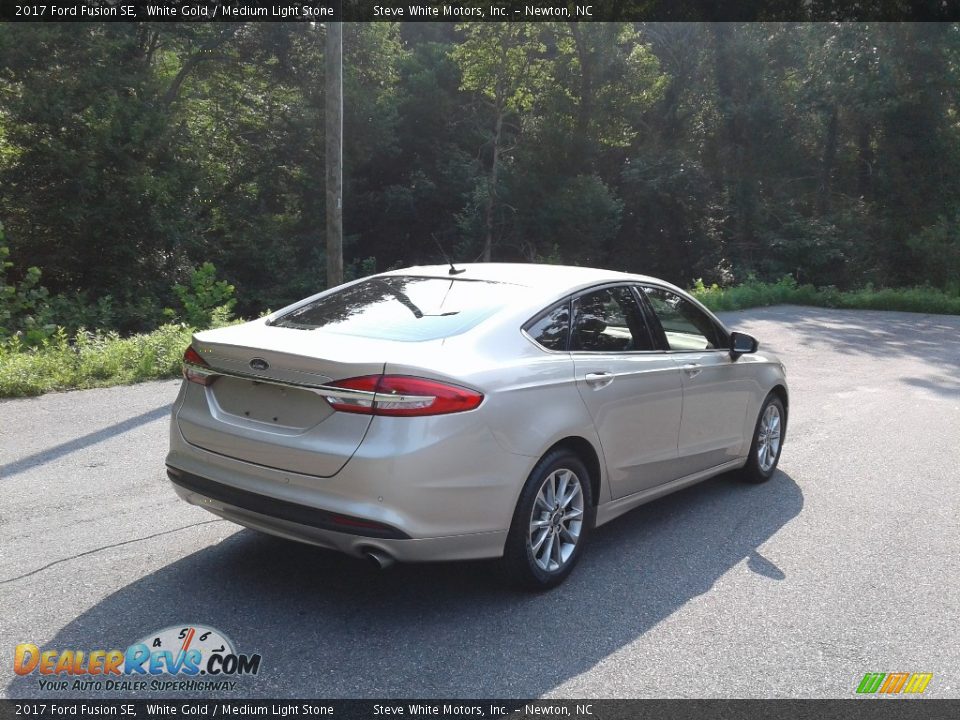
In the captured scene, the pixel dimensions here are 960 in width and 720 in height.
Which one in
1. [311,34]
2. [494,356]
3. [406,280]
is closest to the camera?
[494,356]

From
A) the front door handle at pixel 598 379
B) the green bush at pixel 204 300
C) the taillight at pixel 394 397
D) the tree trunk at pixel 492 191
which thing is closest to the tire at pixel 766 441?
the front door handle at pixel 598 379

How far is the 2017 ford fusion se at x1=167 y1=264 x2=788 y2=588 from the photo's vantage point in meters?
4.02

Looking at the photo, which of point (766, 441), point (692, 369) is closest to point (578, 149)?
A: point (766, 441)

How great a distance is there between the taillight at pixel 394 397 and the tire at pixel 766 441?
3.50m

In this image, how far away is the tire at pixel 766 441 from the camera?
6844 millimetres

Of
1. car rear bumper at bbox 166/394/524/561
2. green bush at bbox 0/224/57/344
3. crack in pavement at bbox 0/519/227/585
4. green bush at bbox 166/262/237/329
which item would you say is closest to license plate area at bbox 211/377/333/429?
car rear bumper at bbox 166/394/524/561

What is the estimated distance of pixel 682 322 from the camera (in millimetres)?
6172

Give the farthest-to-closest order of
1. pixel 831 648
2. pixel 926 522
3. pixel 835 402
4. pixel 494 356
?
pixel 835 402
pixel 926 522
pixel 494 356
pixel 831 648

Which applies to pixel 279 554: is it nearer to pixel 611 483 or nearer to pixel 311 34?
pixel 611 483

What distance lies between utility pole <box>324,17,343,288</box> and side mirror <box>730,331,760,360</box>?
831 cm

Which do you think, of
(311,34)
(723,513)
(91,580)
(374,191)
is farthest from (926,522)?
(374,191)

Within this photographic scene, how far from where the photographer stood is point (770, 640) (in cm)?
418

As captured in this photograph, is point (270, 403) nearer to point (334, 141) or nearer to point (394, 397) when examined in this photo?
point (394, 397)

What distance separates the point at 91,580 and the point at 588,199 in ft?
116
